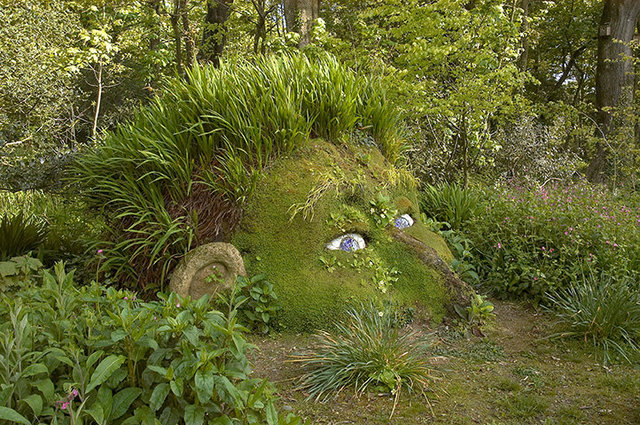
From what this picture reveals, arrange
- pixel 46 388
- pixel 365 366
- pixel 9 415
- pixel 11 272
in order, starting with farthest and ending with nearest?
1. pixel 11 272
2. pixel 365 366
3. pixel 46 388
4. pixel 9 415

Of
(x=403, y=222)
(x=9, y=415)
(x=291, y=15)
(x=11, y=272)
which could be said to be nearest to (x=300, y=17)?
(x=291, y=15)

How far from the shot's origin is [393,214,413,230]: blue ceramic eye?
17.8ft

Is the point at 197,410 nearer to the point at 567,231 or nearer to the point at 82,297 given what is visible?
the point at 82,297

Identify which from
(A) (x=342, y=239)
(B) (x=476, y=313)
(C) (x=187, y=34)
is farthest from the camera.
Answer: (C) (x=187, y=34)

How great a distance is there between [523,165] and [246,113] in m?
6.97

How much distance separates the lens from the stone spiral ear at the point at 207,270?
4543 millimetres

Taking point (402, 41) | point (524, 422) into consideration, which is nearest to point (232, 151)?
point (524, 422)

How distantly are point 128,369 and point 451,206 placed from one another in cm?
522

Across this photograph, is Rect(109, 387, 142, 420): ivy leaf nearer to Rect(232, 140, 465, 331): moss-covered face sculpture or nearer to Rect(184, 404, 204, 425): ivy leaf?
Rect(184, 404, 204, 425): ivy leaf

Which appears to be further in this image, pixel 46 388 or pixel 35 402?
pixel 46 388

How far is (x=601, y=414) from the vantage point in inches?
134

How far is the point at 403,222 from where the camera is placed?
550 centimetres

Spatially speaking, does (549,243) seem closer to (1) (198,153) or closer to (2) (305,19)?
(1) (198,153)

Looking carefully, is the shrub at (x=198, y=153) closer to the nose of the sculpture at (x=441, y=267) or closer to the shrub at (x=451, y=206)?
the nose of the sculpture at (x=441, y=267)
